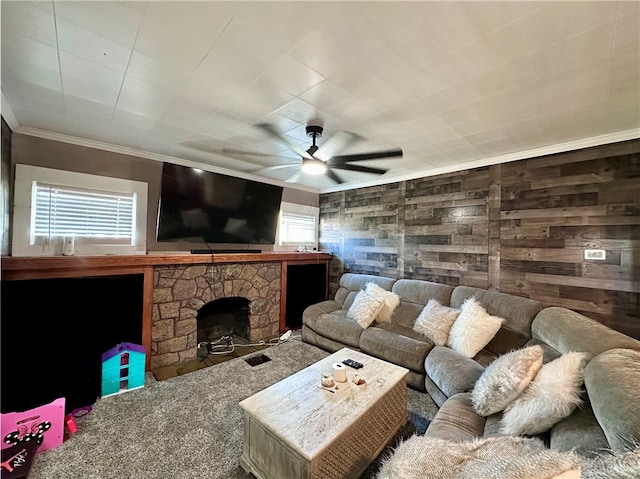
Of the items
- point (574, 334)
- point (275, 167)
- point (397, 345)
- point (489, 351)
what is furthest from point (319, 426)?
point (275, 167)

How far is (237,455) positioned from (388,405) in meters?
1.11

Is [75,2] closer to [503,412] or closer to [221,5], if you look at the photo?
[221,5]

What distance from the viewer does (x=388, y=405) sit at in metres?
1.92

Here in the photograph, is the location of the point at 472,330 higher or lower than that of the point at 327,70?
lower

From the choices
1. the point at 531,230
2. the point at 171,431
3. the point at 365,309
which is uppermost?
the point at 531,230

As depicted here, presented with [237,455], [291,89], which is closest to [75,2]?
[291,89]

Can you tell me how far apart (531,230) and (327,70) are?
111 inches

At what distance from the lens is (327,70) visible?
1653 millimetres

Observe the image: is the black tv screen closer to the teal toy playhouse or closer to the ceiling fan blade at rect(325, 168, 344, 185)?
the ceiling fan blade at rect(325, 168, 344, 185)

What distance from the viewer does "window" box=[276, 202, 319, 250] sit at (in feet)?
15.5

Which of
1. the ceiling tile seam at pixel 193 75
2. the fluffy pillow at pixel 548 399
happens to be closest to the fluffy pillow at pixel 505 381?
the fluffy pillow at pixel 548 399

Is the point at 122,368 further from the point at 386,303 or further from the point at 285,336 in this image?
the point at 386,303

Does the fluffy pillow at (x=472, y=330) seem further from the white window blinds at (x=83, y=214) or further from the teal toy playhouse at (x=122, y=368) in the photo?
the white window blinds at (x=83, y=214)

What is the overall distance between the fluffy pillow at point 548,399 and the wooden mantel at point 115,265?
3.24 m
